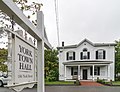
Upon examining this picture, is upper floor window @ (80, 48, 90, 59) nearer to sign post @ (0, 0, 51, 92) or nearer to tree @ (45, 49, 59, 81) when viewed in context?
tree @ (45, 49, 59, 81)

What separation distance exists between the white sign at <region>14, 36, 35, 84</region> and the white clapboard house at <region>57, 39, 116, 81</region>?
32588mm

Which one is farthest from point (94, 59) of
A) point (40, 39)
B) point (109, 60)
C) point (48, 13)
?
point (40, 39)

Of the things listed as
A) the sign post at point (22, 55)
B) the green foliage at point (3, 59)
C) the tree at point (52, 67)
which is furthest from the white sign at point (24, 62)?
the tree at point (52, 67)

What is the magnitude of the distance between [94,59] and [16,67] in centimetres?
3449

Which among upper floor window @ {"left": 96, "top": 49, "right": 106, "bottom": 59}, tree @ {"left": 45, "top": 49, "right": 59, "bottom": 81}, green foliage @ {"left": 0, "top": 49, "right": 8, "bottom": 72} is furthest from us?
upper floor window @ {"left": 96, "top": 49, "right": 106, "bottom": 59}

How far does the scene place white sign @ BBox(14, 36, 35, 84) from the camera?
2744 mm

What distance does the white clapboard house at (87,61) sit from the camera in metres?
36.1

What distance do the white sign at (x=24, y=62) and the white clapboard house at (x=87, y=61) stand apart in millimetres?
32588

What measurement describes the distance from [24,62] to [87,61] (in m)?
33.6

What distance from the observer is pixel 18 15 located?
8.92 ft

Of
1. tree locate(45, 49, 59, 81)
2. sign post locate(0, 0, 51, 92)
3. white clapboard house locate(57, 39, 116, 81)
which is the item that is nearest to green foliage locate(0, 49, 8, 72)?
sign post locate(0, 0, 51, 92)

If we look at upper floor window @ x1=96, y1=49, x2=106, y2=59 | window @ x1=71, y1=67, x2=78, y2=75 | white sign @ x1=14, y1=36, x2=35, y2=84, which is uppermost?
upper floor window @ x1=96, y1=49, x2=106, y2=59

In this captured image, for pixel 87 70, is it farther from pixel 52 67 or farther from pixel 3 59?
pixel 3 59

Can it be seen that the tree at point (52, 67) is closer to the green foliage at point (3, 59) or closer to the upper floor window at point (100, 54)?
the upper floor window at point (100, 54)
